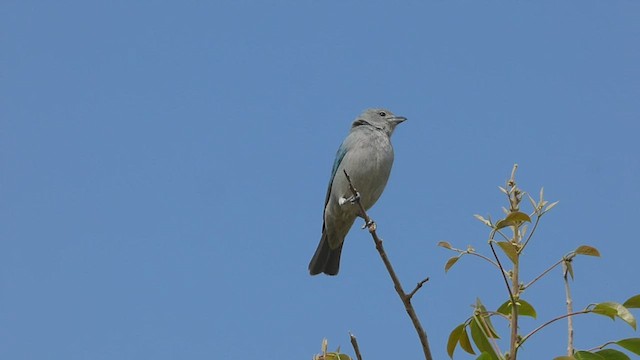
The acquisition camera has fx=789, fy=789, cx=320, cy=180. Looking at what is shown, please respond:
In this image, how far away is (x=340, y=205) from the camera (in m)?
8.27

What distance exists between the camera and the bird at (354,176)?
8.10 metres

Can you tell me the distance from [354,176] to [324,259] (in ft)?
5.08

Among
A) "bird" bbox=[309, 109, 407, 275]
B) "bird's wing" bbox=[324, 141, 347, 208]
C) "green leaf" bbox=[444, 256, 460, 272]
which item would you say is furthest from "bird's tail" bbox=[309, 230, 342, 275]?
"green leaf" bbox=[444, 256, 460, 272]

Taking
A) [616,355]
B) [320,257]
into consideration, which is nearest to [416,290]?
[616,355]

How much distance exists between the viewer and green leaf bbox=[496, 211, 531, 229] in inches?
95.7

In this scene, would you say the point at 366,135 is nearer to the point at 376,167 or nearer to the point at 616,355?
the point at 376,167

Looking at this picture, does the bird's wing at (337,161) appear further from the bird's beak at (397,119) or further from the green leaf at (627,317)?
the green leaf at (627,317)

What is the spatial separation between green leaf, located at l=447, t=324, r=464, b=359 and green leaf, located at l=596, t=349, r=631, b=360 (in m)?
0.47

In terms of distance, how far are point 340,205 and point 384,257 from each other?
17.7ft

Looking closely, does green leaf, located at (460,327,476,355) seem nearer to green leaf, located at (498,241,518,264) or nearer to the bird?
green leaf, located at (498,241,518,264)

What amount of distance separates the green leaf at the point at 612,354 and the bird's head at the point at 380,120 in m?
6.44

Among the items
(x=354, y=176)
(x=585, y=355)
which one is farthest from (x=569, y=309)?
(x=354, y=176)

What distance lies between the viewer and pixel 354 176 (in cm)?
805

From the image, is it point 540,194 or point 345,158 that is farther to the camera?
point 345,158
